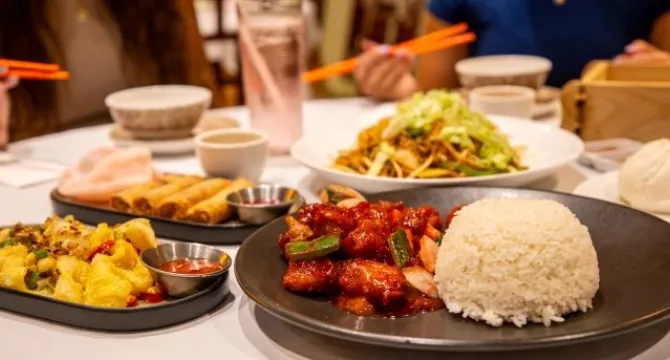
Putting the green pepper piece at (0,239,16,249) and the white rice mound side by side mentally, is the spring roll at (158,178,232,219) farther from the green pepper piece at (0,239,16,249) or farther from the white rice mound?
the white rice mound

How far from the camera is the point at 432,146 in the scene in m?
1.94

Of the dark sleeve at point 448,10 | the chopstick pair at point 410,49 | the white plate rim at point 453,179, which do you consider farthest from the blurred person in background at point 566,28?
the white plate rim at point 453,179

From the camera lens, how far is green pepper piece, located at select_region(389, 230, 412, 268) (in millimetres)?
1236

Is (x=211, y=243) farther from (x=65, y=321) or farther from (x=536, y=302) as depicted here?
(x=536, y=302)

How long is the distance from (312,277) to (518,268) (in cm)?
33

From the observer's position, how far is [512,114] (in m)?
2.40

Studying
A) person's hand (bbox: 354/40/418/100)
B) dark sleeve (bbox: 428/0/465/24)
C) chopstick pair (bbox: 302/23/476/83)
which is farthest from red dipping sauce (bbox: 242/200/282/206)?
dark sleeve (bbox: 428/0/465/24)

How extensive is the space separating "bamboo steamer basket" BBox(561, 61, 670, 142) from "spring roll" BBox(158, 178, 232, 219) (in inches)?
43.5

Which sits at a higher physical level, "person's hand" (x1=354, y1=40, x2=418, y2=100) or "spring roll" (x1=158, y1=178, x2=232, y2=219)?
"person's hand" (x1=354, y1=40, x2=418, y2=100)

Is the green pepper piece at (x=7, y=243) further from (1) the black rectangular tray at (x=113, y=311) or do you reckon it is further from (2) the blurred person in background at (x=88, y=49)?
(2) the blurred person in background at (x=88, y=49)

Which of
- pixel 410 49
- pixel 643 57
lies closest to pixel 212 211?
pixel 410 49

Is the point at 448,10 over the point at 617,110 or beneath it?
over

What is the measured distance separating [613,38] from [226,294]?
2.86 metres

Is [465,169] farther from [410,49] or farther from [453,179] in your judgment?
[410,49]
